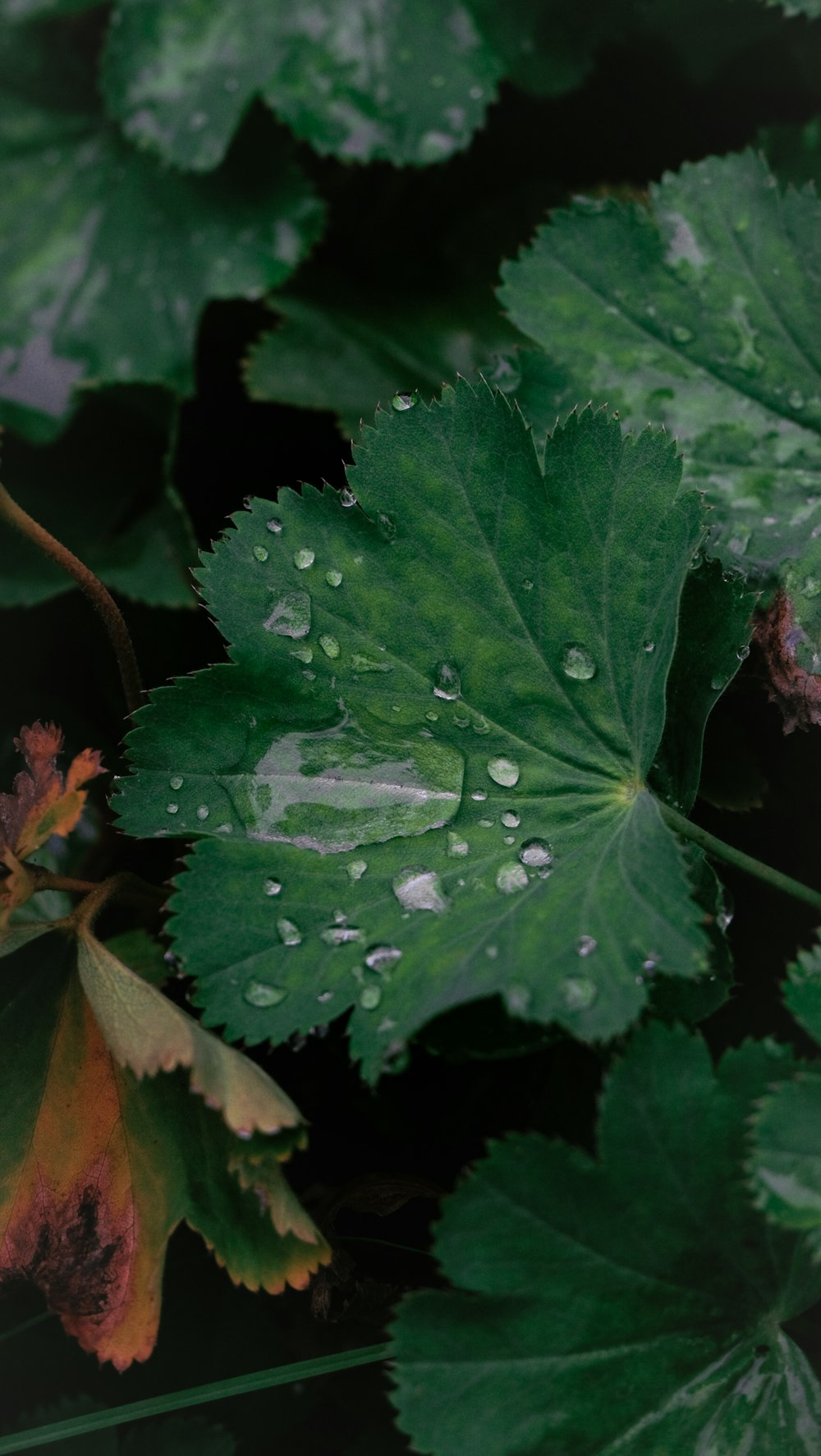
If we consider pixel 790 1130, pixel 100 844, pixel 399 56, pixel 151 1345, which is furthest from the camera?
pixel 399 56

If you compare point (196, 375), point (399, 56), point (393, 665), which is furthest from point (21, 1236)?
point (399, 56)

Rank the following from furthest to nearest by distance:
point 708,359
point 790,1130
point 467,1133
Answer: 1. point 708,359
2. point 467,1133
3. point 790,1130

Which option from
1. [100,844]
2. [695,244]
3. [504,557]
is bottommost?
[100,844]

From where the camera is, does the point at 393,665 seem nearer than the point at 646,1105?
No

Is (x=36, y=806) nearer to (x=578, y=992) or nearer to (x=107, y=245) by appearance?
(x=578, y=992)

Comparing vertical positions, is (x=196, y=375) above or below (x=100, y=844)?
above

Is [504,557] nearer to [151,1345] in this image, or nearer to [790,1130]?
[790,1130]

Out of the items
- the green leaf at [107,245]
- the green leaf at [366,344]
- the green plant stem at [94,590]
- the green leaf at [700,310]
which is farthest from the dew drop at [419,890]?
the green leaf at [107,245]

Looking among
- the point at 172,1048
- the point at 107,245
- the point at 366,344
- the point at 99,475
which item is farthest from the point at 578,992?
the point at 107,245
